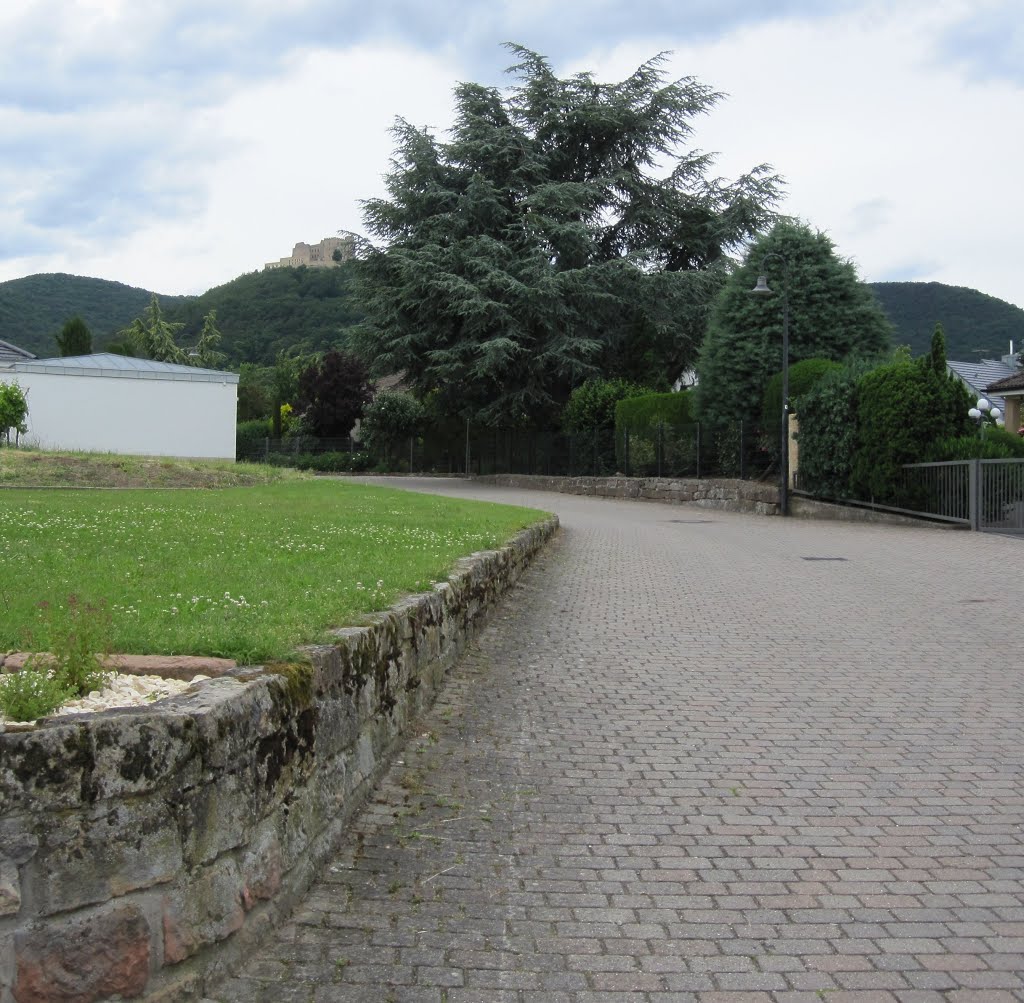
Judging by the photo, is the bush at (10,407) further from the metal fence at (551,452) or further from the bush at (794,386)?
the bush at (794,386)

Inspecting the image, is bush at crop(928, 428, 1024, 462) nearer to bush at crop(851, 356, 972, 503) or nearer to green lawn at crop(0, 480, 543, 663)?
bush at crop(851, 356, 972, 503)

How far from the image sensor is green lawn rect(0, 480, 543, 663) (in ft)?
14.8

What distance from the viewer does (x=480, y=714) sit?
6.49m

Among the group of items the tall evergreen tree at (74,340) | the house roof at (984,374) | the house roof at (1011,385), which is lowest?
the house roof at (1011,385)

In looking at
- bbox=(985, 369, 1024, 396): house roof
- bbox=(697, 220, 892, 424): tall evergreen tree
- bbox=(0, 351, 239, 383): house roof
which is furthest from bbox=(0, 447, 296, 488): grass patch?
bbox=(985, 369, 1024, 396): house roof

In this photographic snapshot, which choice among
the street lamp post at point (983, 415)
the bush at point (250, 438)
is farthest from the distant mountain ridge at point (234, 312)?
the street lamp post at point (983, 415)

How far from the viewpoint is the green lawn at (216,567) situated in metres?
4.52

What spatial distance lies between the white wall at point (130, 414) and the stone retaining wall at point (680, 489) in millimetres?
14477

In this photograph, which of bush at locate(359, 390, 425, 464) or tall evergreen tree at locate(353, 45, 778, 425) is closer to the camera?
tall evergreen tree at locate(353, 45, 778, 425)

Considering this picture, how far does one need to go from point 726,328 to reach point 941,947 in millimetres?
25209

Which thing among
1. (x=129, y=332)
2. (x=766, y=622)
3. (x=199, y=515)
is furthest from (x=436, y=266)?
(x=129, y=332)

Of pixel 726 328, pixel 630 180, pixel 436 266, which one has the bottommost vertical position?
pixel 726 328

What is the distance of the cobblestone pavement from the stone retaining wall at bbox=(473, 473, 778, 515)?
16110 mm

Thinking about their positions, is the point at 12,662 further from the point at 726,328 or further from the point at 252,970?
the point at 726,328
